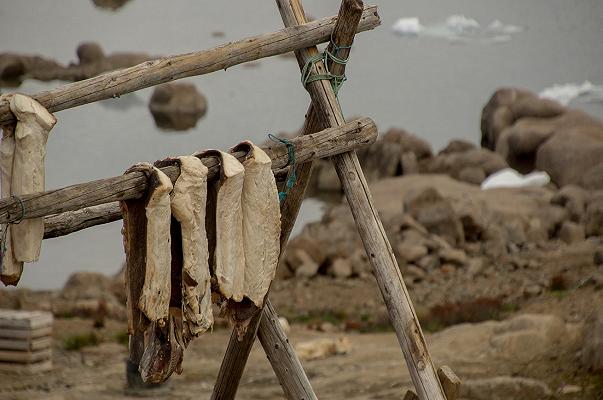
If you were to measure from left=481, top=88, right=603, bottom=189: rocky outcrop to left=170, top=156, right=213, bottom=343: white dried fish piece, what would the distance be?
16500mm

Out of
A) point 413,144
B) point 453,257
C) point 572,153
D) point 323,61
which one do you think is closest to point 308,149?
point 323,61

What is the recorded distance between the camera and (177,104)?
27734 millimetres

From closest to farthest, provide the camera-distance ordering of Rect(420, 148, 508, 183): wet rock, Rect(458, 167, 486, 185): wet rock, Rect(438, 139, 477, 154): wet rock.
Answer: Rect(458, 167, 486, 185): wet rock → Rect(420, 148, 508, 183): wet rock → Rect(438, 139, 477, 154): wet rock

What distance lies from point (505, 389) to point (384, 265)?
4245 millimetres

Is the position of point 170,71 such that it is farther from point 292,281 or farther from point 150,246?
point 292,281

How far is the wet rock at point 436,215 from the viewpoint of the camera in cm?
1856

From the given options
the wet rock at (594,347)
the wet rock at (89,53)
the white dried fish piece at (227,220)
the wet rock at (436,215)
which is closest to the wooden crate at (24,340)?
the wet rock at (594,347)

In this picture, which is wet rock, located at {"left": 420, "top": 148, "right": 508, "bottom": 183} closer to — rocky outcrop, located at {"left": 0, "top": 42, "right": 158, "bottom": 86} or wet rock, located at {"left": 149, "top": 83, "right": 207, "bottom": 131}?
wet rock, located at {"left": 149, "top": 83, "right": 207, "bottom": 131}

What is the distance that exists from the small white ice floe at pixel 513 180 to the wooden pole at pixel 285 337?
608 inches

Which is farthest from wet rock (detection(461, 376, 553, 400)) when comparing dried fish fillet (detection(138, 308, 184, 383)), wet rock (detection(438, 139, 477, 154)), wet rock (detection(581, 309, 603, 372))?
wet rock (detection(438, 139, 477, 154))

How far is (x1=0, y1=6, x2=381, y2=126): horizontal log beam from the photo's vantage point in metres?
5.91

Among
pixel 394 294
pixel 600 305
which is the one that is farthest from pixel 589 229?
pixel 394 294

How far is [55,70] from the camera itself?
98.8 ft

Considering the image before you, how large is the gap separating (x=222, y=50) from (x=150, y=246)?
159 centimetres
